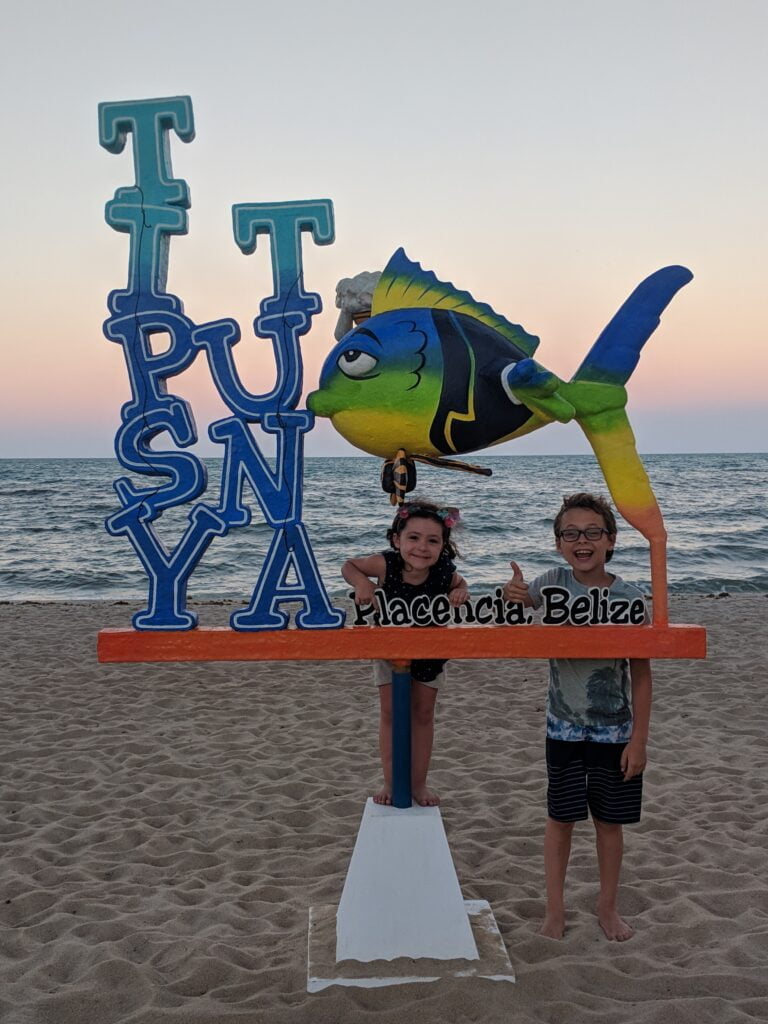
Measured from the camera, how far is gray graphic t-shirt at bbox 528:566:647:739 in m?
3.32

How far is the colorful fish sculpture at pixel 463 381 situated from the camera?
10.0 ft

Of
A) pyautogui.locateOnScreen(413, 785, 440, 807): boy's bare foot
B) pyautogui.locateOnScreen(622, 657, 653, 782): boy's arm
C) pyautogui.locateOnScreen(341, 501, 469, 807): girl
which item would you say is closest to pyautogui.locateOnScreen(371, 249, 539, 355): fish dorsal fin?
pyautogui.locateOnScreen(341, 501, 469, 807): girl

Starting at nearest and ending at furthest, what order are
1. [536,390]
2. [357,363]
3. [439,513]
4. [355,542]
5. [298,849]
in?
1. [536,390]
2. [357,363]
3. [439,513]
4. [298,849]
5. [355,542]

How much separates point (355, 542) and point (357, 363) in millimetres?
17901

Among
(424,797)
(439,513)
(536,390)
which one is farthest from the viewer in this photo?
(424,797)

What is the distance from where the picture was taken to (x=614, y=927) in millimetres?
3590

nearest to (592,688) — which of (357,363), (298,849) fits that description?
(357,363)

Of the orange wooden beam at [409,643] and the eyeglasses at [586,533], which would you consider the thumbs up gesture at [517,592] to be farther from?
the eyeglasses at [586,533]

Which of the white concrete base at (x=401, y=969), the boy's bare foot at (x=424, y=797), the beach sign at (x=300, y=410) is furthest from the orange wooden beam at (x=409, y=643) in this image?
the white concrete base at (x=401, y=969)

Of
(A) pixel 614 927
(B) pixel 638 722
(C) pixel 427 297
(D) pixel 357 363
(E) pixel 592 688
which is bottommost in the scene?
(A) pixel 614 927

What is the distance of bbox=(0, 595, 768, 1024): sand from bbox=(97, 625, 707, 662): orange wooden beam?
4.08 feet

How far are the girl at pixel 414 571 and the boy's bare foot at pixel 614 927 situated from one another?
90 cm

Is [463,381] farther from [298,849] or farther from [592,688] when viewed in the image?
[298,849]

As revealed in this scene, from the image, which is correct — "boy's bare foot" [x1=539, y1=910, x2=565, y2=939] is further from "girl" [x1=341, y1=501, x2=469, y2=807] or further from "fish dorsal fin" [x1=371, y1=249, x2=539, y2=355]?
"fish dorsal fin" [x1=371, y1=249, x2=539, y2=355]
